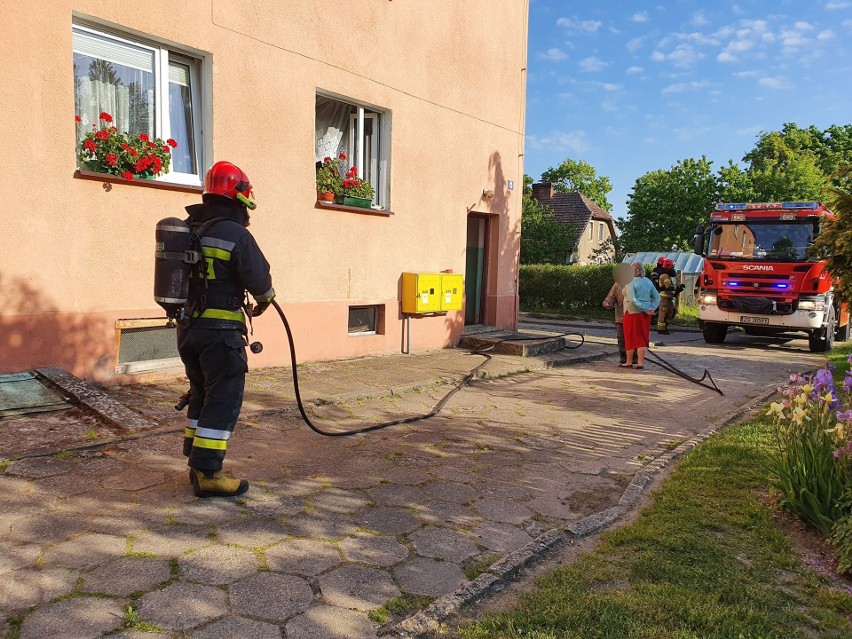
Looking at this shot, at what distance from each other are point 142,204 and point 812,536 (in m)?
6.56

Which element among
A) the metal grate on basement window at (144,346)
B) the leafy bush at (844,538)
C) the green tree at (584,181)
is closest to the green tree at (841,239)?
the leafy bush at (844,538)

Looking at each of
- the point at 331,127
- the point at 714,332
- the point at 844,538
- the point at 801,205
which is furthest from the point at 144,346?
the point at 801,205

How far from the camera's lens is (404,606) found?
2.89 m

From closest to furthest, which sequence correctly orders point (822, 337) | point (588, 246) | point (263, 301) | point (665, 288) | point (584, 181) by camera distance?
1. point (263, 301)
2. point (822, 337)
3. point (665, 288)
4. point (588, 246)
5. point (584, 181)

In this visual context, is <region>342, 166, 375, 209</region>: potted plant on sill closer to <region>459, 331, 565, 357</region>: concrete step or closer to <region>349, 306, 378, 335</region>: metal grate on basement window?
<region>349, 306, 378, 335</region>: metal grate on basement window

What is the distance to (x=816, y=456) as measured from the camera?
3832 millimetres

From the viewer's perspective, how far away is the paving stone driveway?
9.05ft

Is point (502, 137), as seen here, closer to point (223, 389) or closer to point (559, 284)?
point (223, 389)

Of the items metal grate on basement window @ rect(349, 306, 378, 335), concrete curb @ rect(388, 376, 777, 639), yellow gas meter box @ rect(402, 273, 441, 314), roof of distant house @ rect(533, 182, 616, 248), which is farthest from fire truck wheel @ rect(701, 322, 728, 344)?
roof of distant house @ rect(533, 182, 616, 248)

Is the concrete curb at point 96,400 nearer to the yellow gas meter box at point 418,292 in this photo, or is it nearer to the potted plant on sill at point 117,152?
the potted plant on sill at point 117,152

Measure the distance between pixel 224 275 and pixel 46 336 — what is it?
3.13 meters

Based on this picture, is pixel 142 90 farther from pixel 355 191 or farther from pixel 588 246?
pixel 588 246

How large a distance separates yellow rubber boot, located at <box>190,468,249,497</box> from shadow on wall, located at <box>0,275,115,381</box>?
2.93 m

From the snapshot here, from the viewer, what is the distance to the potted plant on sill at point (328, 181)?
28.9 feet
